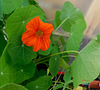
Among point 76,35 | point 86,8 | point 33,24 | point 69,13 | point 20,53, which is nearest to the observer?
point 33,24

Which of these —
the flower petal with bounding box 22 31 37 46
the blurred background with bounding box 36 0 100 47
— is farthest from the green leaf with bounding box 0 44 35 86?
the blurred background with bounding box 36 0 100 47

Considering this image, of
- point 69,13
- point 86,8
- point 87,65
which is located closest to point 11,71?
point 87,65

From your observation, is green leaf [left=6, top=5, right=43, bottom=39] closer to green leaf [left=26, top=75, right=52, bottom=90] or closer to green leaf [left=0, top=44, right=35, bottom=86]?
green leaf [left=0, top=44, right=35, bottom=86]

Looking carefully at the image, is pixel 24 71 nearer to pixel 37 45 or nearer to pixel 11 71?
pixel 11 71

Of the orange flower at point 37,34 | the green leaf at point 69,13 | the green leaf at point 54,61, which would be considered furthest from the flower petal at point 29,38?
the green leaf at point 69,13

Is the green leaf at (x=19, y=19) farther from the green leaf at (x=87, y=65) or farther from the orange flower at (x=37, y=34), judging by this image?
the green leaf at (x=87, y=65)

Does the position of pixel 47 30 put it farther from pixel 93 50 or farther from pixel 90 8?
pixel 90 8
